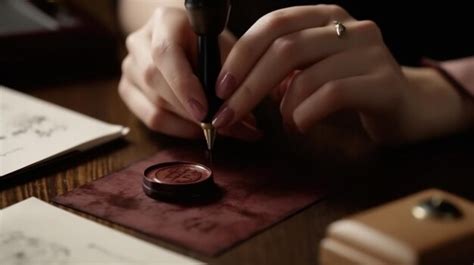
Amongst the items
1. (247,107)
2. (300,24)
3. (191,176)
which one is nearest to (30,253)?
(191,176)

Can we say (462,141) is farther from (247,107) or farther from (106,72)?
(106,72)

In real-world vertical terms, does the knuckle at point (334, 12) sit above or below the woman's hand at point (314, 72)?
above

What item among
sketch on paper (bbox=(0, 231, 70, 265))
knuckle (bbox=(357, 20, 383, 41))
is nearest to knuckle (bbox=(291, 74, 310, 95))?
knuckle (bbox=(357, 20, 383, 41))

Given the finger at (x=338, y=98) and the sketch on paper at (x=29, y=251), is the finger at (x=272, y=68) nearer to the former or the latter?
the finger at (x=338, y=98)

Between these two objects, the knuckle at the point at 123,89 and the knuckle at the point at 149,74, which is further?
A: the knuckle at the point at 123,89

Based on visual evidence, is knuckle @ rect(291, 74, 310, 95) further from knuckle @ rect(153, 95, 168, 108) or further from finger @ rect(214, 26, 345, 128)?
knuckle @ rect(153, 95, 168, 108)

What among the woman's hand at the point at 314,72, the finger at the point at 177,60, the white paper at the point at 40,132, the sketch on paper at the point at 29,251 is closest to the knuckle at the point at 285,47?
the woman's hand at the point at 314,72
